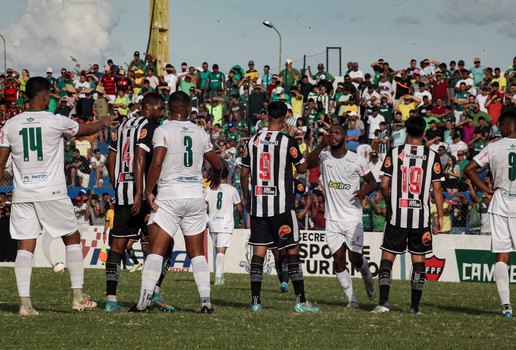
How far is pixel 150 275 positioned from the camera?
1063 cm

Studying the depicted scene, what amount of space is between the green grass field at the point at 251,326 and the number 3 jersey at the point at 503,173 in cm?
144

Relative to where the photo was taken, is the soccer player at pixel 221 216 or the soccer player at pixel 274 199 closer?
the soccer player at pixel 274 199

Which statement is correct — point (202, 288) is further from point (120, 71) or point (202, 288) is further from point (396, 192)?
point (120, 71)

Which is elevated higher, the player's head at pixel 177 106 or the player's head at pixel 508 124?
the player's head at pixel 177 106

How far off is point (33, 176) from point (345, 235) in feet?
16.6

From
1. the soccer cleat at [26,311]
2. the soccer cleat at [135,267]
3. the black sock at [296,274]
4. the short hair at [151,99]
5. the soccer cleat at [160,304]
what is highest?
the short hair at [151,99]

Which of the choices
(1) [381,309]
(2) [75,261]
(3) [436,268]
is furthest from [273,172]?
(3) [436,268]

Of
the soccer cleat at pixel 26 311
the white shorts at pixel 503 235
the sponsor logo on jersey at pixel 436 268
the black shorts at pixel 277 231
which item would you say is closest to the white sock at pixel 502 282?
the white shorts at pixel 503 235

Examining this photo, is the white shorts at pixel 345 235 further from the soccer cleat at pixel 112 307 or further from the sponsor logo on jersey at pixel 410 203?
the soccer cleat at pixel 112 307

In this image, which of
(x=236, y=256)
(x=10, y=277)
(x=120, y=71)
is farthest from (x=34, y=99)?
(x=120, y=71)

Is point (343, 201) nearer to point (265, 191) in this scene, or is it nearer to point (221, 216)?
point (265, 191)

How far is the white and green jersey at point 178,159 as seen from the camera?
421 inches

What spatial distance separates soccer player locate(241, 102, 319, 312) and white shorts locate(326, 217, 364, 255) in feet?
6.19

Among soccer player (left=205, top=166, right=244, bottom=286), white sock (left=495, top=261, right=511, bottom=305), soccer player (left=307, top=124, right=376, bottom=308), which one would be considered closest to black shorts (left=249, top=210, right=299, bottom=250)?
soccer player (left=307, top=124, right=376, bottom=308)
